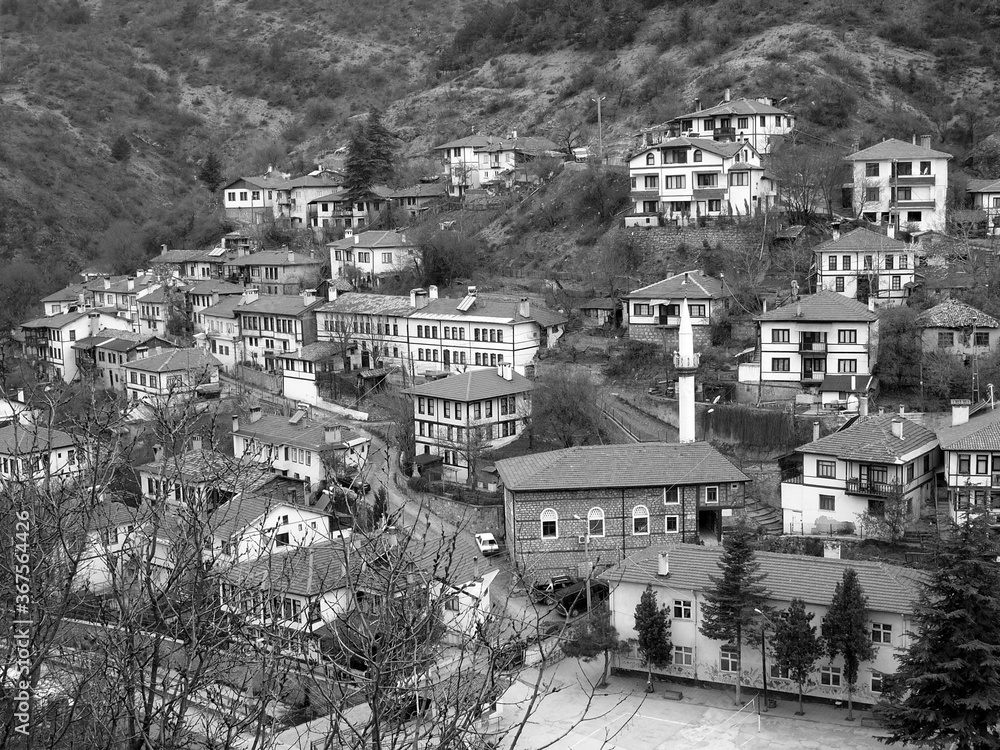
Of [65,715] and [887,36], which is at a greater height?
[887,36]

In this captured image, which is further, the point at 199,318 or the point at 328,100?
the point at 328,100

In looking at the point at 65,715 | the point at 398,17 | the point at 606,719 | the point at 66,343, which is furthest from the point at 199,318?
the point at 398,17

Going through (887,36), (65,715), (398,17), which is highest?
(398,17)

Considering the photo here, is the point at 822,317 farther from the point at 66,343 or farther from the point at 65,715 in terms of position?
the point at 66,343

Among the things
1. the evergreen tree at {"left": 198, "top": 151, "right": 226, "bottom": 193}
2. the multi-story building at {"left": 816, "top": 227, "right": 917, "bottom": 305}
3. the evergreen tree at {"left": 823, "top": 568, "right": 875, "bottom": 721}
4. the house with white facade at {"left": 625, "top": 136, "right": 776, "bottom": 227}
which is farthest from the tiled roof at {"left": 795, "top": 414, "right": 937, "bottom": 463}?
the evergreen tree at {"left": 198, "top": 151, "right": 226, "bottom": 193}

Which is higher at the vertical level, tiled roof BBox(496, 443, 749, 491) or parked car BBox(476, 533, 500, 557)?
tiled roof BBox(496, 443, 749, 491)

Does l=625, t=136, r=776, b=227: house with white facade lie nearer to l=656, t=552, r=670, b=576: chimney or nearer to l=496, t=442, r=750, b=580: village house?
A: l=496, t=442, r=750, b=580: village house

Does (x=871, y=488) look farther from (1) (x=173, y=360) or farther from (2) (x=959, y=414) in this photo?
(1) (x=173, y=360)

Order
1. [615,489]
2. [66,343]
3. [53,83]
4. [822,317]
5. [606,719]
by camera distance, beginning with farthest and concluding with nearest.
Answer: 1. [53,83]
2. [66,343]
3. [822,317]
4. [615,489]
5. [606,719]
